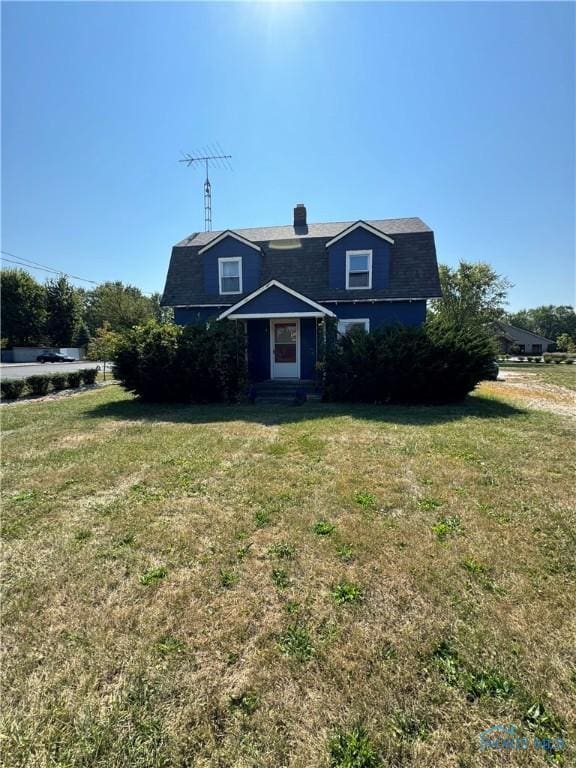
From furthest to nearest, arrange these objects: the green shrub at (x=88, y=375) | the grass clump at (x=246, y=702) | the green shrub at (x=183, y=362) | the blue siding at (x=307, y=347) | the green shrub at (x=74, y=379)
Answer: the green shrub at (x=88, y=375) < the green shrub at (x=74, y=379) < the blue siding at (x=307, y=347) < the green shrub at (x=183, y=362) < the grass clump at (x=246, y=702)

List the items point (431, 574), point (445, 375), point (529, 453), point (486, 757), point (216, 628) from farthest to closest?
point (445, 375) < point (529, 453) < point (431, 574) < point (216, 628) < point (486, 757)

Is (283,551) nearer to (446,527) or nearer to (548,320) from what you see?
(446,527)

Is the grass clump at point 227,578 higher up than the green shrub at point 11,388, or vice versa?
the green shrub at point 11,388

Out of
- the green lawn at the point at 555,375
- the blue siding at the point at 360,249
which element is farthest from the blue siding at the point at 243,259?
the green lawn at the point at 555,375

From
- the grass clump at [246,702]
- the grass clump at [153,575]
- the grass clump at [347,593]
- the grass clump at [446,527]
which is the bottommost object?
the grass clump at [246,702]

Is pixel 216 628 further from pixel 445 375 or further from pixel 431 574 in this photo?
pixel 445 375

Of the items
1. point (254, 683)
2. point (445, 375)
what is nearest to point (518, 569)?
point (254, 683)

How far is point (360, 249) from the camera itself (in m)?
14.0

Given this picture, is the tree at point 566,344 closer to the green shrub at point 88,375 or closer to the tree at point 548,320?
the tree at point 548,320

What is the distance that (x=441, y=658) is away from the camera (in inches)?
87.1

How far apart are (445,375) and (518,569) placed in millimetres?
8028

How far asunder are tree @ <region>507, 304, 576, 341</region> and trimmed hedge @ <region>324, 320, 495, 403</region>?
84.2 metres

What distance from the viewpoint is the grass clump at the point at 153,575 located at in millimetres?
2979

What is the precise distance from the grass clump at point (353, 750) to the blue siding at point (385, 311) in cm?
1258
